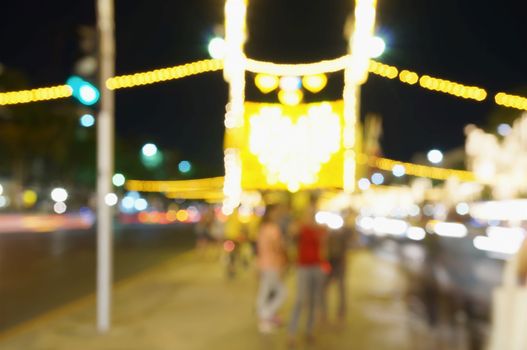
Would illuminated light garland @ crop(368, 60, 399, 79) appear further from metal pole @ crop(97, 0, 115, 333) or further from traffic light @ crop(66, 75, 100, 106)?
traffic light @ crop(66, 75, 100, 106)

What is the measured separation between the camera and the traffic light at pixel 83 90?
9750 millimetres

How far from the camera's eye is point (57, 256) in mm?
26250

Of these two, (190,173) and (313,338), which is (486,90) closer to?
(313,338)

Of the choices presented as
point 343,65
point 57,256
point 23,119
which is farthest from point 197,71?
point 23,119

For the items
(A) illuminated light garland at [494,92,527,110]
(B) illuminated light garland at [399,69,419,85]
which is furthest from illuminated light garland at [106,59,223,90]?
(A) illuminated light garland at [494,92,527,110]

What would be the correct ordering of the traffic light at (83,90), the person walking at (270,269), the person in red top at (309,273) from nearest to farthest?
Answer: the person in red top at (309,273) < the traffic light at (83,90) < the person walking at (270,269)

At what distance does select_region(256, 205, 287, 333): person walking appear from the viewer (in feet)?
33.3

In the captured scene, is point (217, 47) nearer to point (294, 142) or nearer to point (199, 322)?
point (294, 142)

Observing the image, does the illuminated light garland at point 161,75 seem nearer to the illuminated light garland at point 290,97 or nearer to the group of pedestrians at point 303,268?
the illuminated light garland at point 290,97

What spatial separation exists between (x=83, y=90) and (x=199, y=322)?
11.3ft

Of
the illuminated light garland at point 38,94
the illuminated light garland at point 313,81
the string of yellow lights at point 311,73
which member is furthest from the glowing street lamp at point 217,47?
the illuminated light garland at point 38,94

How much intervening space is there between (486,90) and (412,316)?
13.1 ft

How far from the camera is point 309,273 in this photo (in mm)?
9102

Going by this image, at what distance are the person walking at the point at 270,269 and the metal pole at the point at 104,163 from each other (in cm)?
198
